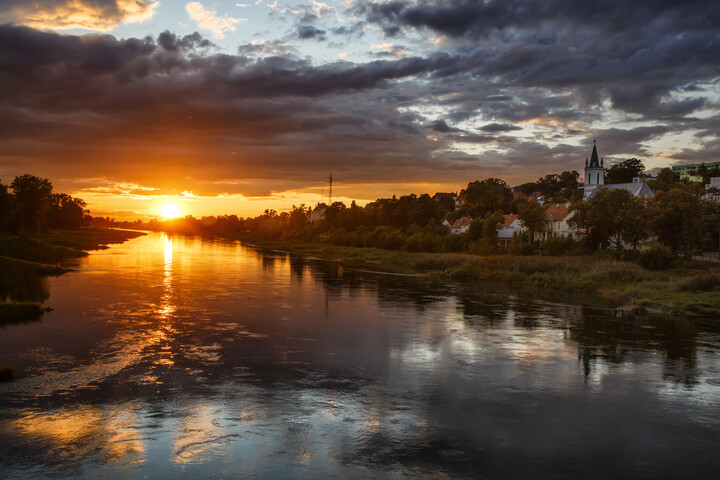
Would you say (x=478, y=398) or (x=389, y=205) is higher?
(x=389, y=205)

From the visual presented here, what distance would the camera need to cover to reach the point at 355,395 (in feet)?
65.9

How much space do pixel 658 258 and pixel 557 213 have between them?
220 ft

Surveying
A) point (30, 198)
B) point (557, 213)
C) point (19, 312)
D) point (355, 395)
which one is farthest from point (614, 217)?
point (30, 198)

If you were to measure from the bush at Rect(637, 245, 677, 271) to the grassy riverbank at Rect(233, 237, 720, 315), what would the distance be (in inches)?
51.4

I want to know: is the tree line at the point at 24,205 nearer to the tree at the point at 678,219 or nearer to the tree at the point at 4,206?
the tree at the point at 4,206

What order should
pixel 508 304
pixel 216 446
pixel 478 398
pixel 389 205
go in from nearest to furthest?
pixel 216 446, pixel 478 398, pixel 508 304, pixel 389 205

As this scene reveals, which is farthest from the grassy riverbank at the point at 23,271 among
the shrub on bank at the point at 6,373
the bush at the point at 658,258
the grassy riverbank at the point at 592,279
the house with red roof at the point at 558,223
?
the house with red roof at the point at 558,223

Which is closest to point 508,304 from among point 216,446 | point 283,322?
point 283,322

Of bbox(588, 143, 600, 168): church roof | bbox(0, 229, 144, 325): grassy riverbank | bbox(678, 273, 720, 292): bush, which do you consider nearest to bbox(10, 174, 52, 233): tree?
bbox(0, 229, 144, 325): grassy riverbank

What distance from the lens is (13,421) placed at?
16562mm

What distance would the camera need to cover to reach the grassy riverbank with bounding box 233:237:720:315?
43750mm

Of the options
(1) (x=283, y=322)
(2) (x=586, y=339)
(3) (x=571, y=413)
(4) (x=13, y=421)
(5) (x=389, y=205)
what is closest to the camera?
(4) (x=13, y=421)

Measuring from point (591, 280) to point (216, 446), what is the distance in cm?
4793

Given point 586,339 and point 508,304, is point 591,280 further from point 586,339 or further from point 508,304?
point 586,339
